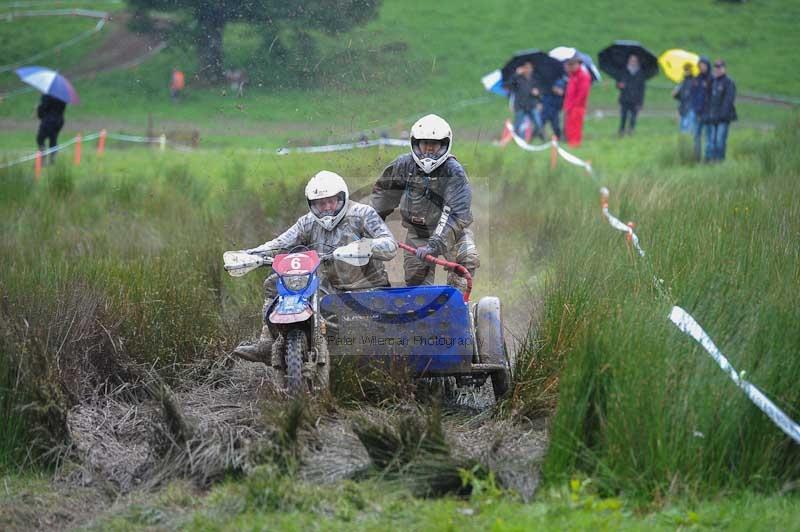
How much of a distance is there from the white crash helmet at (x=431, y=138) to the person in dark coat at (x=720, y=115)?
11.4m

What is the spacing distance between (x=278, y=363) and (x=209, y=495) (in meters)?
1.68

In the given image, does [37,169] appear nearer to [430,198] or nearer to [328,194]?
[430,198]

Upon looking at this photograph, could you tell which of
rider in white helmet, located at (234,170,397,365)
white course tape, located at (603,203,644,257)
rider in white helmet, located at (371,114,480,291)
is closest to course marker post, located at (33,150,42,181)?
white course tape, located at (603,203,644,257)

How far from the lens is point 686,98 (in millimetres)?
24484

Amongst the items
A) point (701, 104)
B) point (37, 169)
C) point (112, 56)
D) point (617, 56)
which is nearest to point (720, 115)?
point (701, 104)

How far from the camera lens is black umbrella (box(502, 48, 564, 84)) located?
23766 millimetres

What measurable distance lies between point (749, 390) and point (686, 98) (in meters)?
19.4

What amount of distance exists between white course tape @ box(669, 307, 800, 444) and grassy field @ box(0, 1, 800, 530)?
0.19 ft

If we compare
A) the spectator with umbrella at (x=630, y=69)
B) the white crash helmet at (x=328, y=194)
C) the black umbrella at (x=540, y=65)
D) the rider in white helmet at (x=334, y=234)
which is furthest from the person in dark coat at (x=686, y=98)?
the white crash helmet at (x=328, y=194)

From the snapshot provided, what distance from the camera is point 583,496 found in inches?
230

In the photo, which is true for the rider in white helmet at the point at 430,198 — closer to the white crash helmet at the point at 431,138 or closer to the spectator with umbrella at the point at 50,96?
the white crash helmet at the point at 431,138

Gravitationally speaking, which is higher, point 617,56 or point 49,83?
point 617,56

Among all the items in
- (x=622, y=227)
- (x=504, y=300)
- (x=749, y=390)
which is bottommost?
(x=504, y=300)

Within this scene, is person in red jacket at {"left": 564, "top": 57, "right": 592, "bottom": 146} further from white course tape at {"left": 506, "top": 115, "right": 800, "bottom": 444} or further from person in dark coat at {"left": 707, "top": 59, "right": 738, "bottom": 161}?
white course tape at {"left": 506, "top": 115, "right": 800, "bottom": 444}
